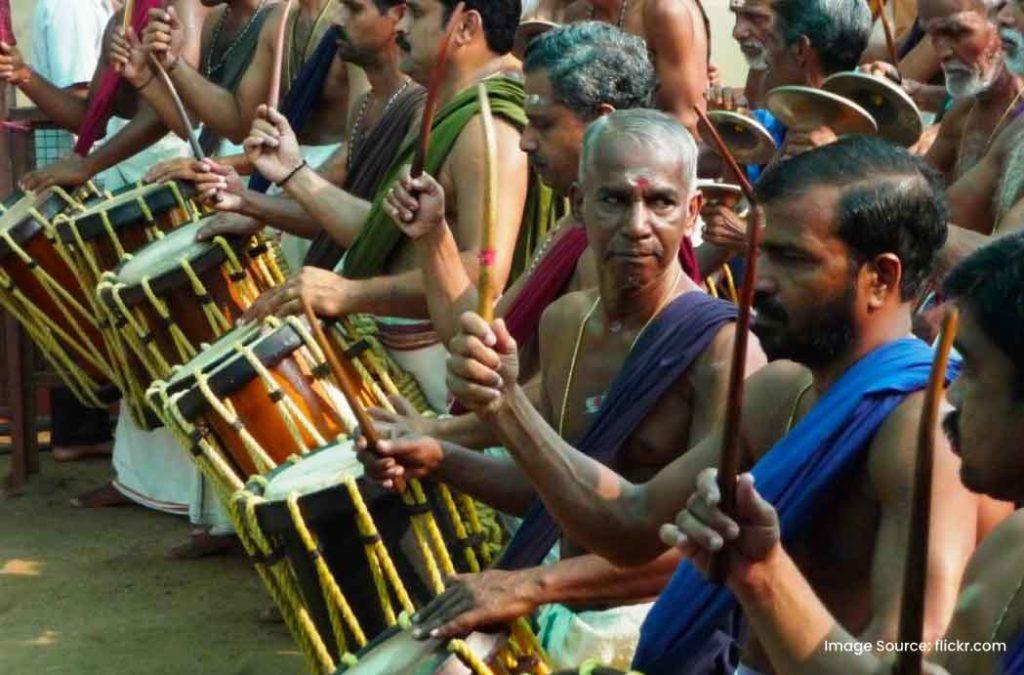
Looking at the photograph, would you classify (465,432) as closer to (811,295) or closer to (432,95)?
(432,95)

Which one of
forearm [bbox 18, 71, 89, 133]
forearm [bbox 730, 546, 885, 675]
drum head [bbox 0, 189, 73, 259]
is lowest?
drum head [bbox 0, 189, 73, 259]

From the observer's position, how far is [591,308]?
4.23m

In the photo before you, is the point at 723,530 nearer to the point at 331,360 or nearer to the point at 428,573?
the point at 331,360

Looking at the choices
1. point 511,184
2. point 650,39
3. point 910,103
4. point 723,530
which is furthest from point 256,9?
point 723,530

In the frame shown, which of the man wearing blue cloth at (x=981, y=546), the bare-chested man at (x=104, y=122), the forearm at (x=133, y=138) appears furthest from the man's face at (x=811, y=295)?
the forearm at (x=133, y=138)

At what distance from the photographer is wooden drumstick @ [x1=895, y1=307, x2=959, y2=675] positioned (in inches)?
81.0

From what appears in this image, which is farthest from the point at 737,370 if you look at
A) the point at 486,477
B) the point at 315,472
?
the point at 315,472

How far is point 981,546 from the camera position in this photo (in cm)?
270

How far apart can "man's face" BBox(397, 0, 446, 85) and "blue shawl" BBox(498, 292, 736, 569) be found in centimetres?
196

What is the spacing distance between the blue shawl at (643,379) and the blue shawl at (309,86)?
3336mm

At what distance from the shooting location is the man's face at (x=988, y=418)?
2.53m

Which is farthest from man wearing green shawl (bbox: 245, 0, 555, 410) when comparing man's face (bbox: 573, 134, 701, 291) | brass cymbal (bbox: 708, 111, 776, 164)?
man's face (bbox: 573, 134, 701, 291)

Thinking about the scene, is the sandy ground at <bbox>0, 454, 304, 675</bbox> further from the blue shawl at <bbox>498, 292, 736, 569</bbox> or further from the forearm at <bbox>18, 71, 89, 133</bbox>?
the blue shawl at <bbox>498, 292, 736, 569</bbox>

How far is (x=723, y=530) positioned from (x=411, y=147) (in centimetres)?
346
